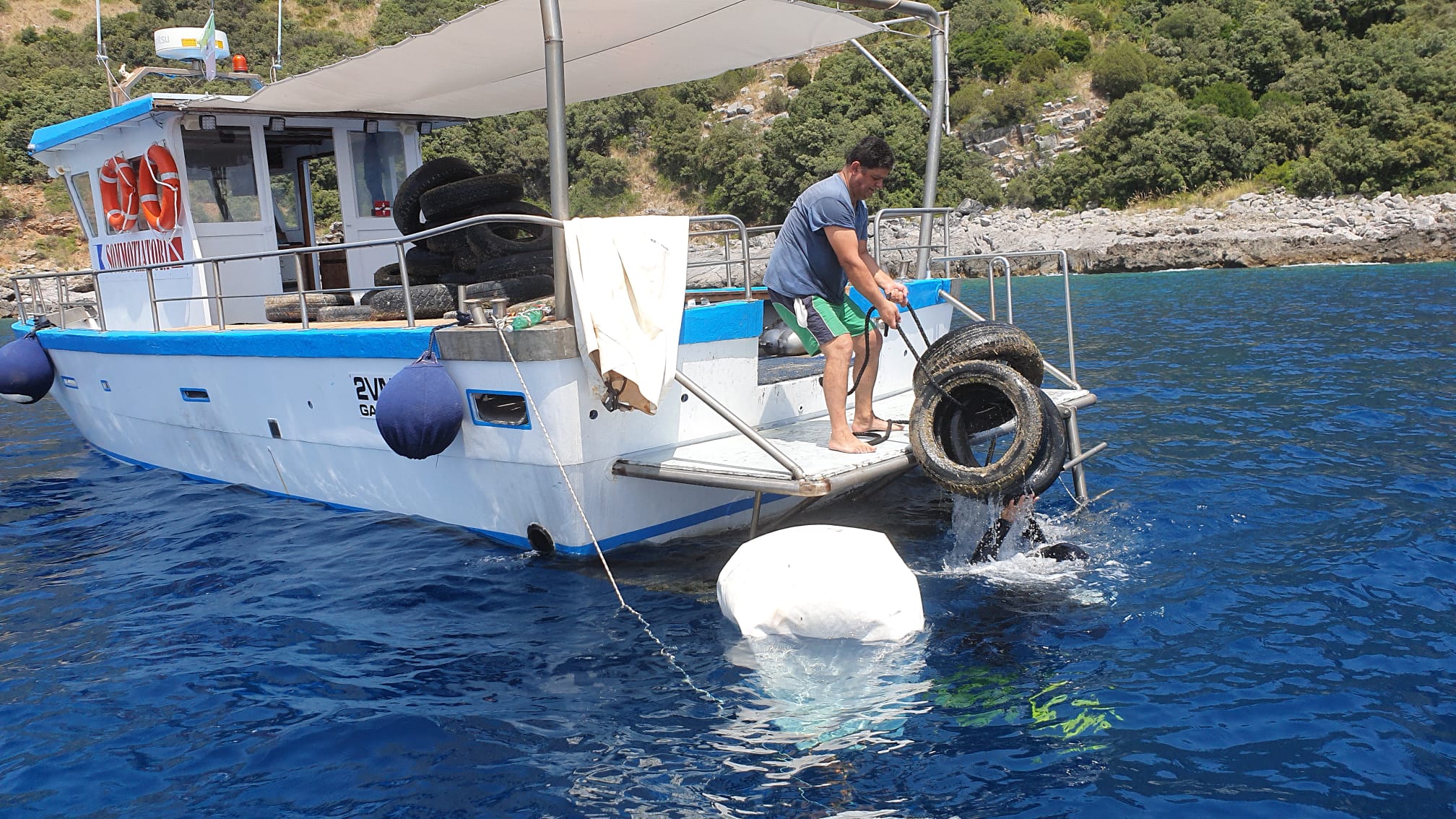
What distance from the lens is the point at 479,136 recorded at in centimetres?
3641

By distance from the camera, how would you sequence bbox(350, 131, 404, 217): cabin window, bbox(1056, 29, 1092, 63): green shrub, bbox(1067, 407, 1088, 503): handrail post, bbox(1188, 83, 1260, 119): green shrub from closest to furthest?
bbox(1067, 407, 1088, 503): handrail post < bbox(350, 131, 404, 217): cabin window < bbox(1188, 83, 1260, 119): green shrub < bbox(1056, 29, 1092, 63): green shrub

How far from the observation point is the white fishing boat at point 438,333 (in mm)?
6293

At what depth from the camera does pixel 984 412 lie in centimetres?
668

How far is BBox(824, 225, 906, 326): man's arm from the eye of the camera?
643 centimetres

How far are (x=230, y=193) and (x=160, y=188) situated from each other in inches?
25.8

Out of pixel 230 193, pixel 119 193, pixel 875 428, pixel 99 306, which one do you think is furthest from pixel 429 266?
pixel 119 193

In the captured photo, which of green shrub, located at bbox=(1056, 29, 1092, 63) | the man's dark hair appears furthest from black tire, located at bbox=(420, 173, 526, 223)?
green shrub, located at bbox=(1056, 29, 1092, 63)

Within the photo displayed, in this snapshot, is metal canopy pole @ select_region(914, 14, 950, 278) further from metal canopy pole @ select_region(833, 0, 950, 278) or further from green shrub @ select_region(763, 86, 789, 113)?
green shrub @ select_region(763, 86, 789, 113)

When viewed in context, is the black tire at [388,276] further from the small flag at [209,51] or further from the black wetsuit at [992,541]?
the black wetsuit at [992,541]

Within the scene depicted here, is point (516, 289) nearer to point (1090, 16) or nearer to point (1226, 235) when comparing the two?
point (1226, 235)

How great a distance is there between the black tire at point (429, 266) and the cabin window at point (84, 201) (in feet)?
15.5

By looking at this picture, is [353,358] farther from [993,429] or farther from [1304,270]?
[1304,270]

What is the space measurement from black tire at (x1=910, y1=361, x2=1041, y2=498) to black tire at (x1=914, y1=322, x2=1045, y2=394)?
0.13 meters

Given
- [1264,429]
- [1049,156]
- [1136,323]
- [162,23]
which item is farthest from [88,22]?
[1264,429]
